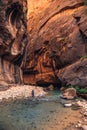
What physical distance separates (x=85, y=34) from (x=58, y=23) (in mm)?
5208

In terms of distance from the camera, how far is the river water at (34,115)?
36.9 feet

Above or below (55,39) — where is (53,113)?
below

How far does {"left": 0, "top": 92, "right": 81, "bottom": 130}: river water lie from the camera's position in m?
11.2

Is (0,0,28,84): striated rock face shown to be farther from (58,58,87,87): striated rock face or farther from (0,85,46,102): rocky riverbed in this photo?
(58,58,87,87): striated rock face

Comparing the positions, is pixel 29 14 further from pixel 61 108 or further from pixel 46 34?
pixel 61 108

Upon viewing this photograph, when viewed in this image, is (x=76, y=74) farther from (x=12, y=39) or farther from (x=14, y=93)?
(x=14, y=93)

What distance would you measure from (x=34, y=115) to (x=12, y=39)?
39.6ft

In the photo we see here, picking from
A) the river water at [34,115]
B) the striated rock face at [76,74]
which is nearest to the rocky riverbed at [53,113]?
the river water at [34,115]

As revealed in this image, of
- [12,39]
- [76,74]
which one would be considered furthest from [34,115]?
[76,74]

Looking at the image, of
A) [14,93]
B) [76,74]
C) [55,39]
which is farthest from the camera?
[55,39]

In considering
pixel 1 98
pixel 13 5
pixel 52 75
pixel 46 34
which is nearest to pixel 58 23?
pixel 46 34

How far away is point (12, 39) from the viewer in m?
23.9

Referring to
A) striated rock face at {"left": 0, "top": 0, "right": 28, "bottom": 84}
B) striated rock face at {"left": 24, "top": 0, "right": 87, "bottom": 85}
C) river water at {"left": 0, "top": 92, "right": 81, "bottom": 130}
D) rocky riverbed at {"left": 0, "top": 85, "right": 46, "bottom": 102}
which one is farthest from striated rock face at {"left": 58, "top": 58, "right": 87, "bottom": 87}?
river water at {"left": 0, "top": 92, "right": 81, "bottom": 130}

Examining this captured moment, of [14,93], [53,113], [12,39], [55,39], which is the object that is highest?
[55,39]
